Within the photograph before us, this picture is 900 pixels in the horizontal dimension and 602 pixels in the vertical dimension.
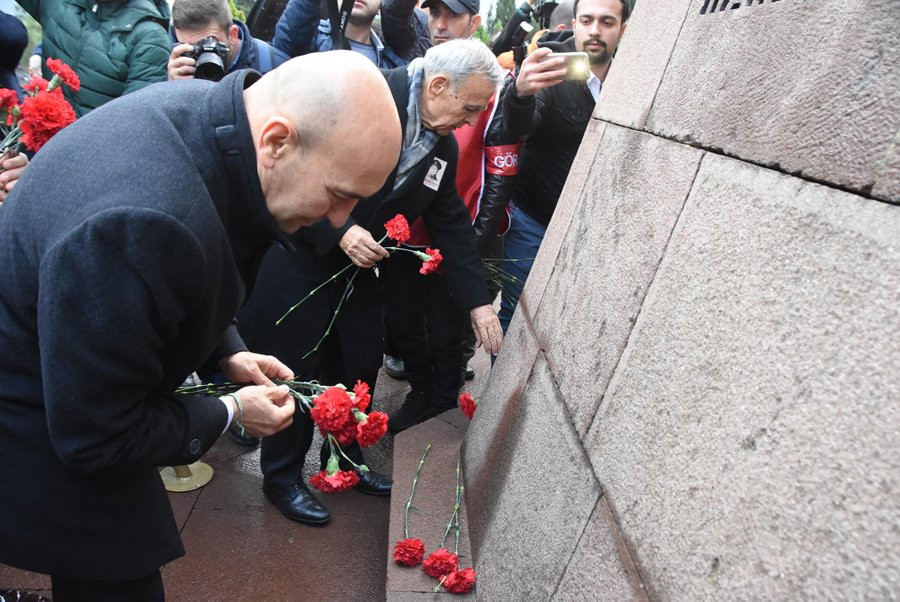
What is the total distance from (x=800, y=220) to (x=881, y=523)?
524 mm

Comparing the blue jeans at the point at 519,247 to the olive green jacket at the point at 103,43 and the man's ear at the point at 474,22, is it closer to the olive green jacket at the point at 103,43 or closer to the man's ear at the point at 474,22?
the man's ear at the point at 474,22

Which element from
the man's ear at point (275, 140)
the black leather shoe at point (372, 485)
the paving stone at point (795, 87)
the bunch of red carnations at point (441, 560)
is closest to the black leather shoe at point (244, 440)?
the black leather shoe at point (372, 485)

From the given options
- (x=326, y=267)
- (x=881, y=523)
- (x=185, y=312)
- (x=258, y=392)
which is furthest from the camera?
(x=326, y=267)

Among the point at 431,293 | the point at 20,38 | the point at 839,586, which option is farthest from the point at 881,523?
the point at 20,38

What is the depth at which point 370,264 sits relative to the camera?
3.01m

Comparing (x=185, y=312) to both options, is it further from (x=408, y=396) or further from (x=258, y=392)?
(x=408, y=396)

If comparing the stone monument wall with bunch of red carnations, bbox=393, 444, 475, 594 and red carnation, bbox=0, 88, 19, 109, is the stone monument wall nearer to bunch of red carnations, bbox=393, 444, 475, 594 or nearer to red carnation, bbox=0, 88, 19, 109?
bunch of red carnations, bbox=393, 444, 475, 594

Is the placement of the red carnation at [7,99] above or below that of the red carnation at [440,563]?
above

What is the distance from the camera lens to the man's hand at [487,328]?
3248 millimetres

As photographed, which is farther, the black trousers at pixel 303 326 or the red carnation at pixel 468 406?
the red carnation at pixel 468 406

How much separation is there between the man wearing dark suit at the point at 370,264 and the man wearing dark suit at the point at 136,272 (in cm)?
130

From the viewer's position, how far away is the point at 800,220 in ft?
3.94

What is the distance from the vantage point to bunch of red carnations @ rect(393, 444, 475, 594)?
2.19 meters

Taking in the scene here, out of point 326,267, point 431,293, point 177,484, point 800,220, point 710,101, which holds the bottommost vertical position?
point 177,484
